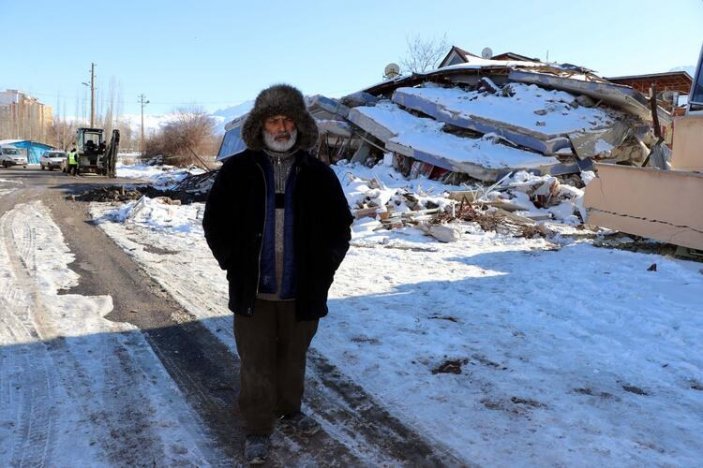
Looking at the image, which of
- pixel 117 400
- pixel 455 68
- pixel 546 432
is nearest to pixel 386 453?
pixel 546 432

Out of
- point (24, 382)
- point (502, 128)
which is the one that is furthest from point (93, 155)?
point (24, 382)

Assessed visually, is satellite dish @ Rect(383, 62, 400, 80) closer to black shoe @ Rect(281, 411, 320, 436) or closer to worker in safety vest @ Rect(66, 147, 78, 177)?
worker in safety vest @ Rect(66, 147, 78, 177)

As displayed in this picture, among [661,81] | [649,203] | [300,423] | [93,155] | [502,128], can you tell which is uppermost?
[661,81]

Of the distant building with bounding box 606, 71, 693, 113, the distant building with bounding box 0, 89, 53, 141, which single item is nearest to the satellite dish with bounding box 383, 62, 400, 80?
the distant building with bounding box 606, 71, 693, 113

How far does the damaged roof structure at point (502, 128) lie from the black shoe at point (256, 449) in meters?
9.57

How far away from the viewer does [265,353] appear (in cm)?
307

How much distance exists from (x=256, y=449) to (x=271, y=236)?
3.81 feet

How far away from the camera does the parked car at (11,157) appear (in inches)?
1711

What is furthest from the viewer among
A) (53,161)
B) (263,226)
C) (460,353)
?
(53,161)

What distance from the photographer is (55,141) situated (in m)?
98.6

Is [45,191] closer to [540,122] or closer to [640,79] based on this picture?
[540,122]

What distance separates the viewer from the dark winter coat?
2.98 metres

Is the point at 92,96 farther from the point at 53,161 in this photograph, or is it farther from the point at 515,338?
the point at 515,338

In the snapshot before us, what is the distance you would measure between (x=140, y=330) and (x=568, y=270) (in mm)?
5627
